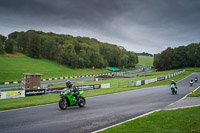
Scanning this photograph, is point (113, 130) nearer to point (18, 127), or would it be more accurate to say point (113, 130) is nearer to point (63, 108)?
point (18, 127)

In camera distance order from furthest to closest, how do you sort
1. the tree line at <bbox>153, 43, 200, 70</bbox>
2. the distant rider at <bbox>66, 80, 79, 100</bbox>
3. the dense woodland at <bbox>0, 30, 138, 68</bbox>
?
the tree line at <bbox>153, 43, 200, 70</bbox> → the dense woodland at <bbox>0, 30, 138, 68</bbox> → the distant rider at <bbox>66, 80, 79, 100</bbox>

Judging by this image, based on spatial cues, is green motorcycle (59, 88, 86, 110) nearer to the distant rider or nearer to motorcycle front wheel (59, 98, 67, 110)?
motorcycle front wheel (59, 98, 67, 110)

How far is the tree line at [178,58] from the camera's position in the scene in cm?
10669

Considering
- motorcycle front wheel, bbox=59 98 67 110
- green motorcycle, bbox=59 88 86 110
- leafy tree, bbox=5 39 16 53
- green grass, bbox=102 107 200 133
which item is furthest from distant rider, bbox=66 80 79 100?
leafy tree, bbox=5 39 16 53

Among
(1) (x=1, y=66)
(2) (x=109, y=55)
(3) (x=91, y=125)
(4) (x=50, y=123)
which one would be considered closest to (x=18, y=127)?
(4) (x=50, y=123)

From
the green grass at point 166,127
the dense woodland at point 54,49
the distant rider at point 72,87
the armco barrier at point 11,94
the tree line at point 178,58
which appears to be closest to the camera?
→ the green grass at point 166,127

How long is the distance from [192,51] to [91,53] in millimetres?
59853

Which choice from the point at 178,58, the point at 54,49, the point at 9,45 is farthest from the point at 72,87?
the point at 178,58

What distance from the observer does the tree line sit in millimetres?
106688

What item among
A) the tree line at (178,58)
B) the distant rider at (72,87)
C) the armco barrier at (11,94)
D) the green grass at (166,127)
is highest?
the tree line at (178,58)

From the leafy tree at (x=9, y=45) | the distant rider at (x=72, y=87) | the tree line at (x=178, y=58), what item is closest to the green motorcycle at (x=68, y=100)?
the distant rider at (x=72, y=87)

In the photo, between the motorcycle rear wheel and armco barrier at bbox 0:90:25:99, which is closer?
the motorcycle rear wheel

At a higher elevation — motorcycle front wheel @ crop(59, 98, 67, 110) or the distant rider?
the distant rider

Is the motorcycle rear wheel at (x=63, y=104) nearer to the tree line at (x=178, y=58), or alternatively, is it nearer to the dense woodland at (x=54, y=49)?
the dense woodland at (x=54, y=49)
